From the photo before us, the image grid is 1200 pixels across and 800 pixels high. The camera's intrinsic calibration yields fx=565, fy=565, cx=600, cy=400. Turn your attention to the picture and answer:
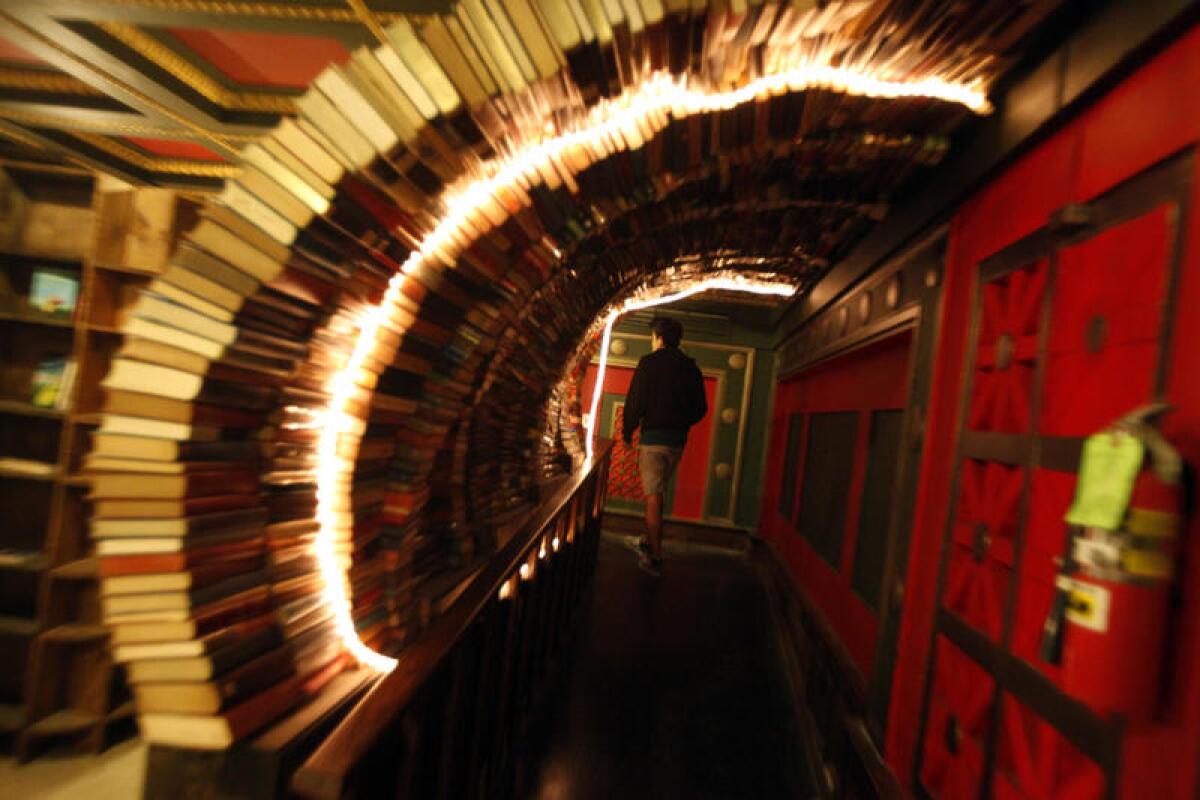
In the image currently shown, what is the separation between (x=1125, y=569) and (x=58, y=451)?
4.39 metres

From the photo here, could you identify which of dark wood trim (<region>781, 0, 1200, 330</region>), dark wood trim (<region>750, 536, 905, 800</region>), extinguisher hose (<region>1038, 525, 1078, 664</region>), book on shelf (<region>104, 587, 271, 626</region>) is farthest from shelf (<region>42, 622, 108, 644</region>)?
dark wood trim (<region>781, 0, 1200, 330</region>)

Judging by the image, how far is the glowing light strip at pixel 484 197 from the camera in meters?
1.27

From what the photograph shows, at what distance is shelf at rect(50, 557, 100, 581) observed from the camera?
110 inches

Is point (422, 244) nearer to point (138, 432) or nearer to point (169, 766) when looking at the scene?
point (138, 432)

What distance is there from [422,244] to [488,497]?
135 cm

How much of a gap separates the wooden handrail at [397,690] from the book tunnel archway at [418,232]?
13 centimetres

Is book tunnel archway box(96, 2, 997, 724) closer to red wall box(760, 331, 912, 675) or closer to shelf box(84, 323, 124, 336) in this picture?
red wall box(760, 331, 912, 675)

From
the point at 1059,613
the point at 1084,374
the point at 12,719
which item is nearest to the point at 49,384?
the point at 12,719

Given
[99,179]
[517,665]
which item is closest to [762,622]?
[517,665]

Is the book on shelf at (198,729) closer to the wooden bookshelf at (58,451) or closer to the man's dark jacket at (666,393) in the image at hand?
the wooden bookshelf at (58,451)

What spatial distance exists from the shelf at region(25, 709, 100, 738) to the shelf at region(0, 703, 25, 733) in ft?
0.25

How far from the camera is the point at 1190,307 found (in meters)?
1.04

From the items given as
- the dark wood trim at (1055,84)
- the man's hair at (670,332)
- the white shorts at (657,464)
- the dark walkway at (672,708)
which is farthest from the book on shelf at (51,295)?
the dark wood trim at (1055,84)

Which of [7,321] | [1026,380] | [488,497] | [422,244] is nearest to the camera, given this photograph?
[422,244]
